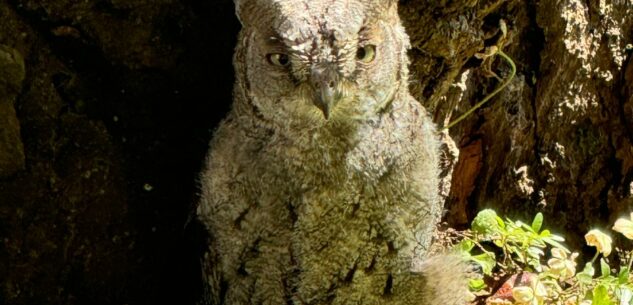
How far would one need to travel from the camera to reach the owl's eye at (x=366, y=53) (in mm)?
1952

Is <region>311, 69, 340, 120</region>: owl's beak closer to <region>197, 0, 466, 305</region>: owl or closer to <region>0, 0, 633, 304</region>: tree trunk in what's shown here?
<region>197, 0, 466, 305</region>: owl

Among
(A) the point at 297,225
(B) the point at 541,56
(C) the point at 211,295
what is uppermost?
(B) the point at 541,56

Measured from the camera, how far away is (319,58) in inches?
73.4

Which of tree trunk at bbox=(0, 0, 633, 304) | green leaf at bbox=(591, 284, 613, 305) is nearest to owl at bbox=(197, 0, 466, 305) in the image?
tree trunk at bbox=(0, 0, 633, 304)

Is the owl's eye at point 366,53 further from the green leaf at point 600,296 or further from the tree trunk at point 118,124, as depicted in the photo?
the green leaf at point 600,296

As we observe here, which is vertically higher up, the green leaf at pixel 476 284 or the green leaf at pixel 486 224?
the green leaf at pixel 486 224

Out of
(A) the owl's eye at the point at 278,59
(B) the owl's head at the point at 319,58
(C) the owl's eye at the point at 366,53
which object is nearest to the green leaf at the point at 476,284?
(B) the owl's head at the point at 319,58

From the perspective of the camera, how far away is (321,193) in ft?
7.23

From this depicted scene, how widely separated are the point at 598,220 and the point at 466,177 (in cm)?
64

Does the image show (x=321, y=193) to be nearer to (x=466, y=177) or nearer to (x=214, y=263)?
(x=214, y=263)

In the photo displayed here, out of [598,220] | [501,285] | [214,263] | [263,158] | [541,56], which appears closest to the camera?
[263,158]

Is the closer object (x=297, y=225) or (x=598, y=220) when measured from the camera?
(x=297, y=225)

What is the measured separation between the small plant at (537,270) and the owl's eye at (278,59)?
1.10 meters

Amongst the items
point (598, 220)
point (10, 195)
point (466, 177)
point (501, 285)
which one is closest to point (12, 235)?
point (10, 195)
